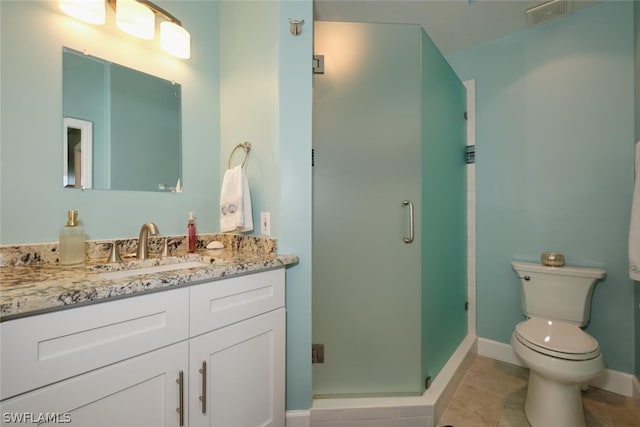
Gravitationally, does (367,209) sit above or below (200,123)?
below

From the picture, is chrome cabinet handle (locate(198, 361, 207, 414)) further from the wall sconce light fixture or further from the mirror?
the wall sconce light fixture

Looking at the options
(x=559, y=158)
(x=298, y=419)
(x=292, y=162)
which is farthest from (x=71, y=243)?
(x=559, y=158)

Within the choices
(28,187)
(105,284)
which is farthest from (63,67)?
(105,284)

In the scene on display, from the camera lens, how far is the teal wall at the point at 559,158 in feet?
5.54

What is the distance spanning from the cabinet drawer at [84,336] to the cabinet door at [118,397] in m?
0.03

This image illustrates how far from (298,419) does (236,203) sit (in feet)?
3.58

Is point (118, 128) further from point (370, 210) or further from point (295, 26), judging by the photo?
point (370, 210)

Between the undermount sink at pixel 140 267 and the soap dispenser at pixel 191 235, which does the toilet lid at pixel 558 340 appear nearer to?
the undermount sink at pixel 140 267

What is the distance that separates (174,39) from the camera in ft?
4.58

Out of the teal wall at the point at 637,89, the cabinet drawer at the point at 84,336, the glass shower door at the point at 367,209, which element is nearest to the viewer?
the cabinet drawer at the point at 84,336

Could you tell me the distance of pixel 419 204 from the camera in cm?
149

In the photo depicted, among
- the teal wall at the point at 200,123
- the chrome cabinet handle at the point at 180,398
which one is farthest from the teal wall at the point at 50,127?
the chrome cabinet handle at the point at 180,398

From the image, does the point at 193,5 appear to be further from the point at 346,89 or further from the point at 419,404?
the point at 419,404

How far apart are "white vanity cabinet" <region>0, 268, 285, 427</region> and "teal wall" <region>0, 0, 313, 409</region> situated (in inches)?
9.6
